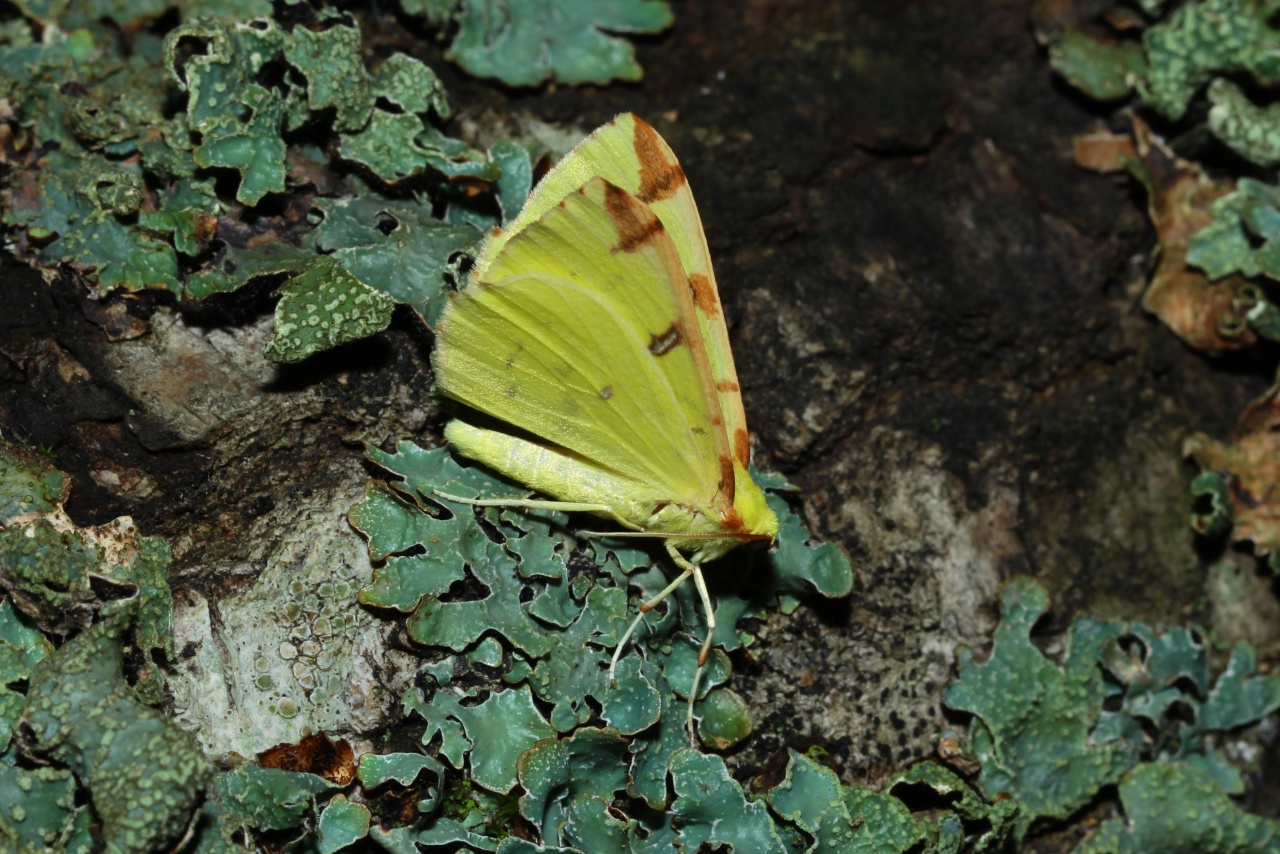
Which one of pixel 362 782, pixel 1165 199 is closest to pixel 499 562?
pixel 362 782

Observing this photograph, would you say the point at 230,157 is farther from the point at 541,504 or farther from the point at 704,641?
the point at 704,641

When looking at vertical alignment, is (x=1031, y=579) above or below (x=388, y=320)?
below

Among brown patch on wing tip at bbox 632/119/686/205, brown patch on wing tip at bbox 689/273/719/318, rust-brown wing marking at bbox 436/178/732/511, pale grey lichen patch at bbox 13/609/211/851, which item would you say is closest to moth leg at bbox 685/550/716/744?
rust-brown wing marking at bbox 436/178/732/511

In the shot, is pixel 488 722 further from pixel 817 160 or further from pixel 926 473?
pixel 817 160

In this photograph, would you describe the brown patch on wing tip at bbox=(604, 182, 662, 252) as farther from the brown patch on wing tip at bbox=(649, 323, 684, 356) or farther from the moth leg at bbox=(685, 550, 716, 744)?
the moth leg at bbox=(685, 550, 716, 744)

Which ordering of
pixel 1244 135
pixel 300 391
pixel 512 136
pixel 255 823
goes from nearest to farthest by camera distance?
pixel 255 823 < pixel 300 391 < pixel 512 136 < pixel 1244 135

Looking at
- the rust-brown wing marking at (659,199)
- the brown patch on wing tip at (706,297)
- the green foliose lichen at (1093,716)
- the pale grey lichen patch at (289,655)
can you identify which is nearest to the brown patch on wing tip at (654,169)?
the rust-brown wing marking at (659,199)

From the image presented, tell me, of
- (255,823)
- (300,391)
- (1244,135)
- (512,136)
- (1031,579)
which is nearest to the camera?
(255,823)
